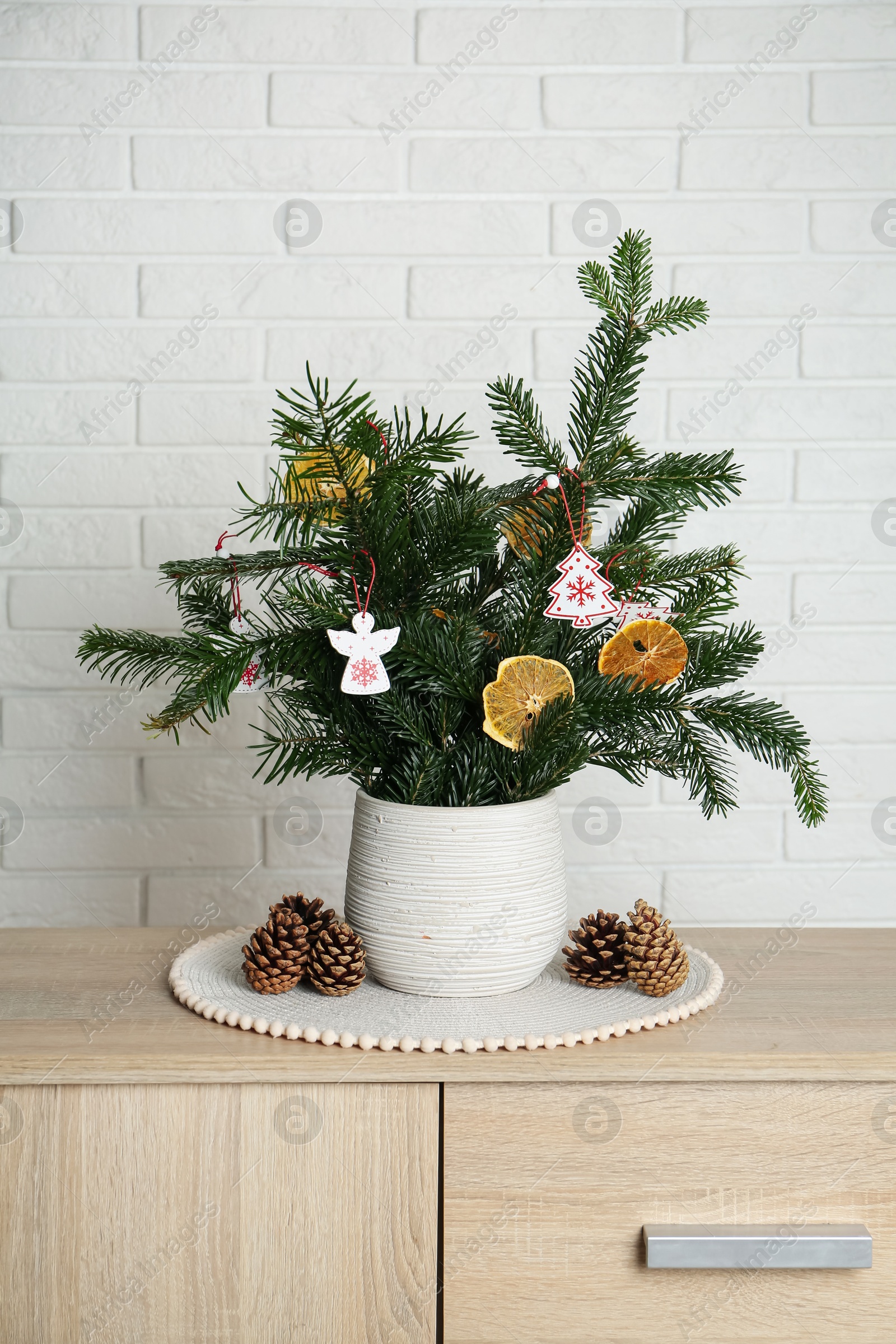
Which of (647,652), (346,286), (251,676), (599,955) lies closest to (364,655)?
(251,676)

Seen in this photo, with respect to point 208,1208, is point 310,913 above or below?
above

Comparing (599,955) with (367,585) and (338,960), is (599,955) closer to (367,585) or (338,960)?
(338,960)

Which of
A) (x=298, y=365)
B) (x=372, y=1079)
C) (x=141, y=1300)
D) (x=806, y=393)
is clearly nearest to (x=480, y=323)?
(x=298, y=365)

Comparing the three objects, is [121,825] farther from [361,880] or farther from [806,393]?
[806,393]

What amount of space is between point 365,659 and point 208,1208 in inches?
15.8

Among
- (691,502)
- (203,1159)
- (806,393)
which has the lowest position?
(203,1159)

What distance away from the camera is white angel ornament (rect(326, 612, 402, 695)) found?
29.0 inches

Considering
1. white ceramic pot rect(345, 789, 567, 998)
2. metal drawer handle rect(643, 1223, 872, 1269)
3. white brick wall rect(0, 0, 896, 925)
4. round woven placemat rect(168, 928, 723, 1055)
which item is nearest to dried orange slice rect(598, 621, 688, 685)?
white ceramic pot rect(345, 789, 567, 998)

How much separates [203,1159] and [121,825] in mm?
608

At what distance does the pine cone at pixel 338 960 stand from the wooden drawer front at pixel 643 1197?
0.13 meters

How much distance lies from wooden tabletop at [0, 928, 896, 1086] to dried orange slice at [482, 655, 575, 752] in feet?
0.77

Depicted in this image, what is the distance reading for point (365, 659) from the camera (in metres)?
0.74

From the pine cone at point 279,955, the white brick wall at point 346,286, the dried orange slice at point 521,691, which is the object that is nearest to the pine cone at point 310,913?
the pine cone at point 279,955

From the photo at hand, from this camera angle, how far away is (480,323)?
4.08 ft
